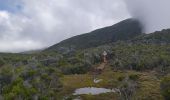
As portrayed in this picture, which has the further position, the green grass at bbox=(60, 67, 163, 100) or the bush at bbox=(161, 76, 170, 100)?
the green grass at bbox=(60, 67, 163, 100)

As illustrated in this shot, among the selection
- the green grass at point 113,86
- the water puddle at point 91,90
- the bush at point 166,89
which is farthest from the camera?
the water puddle at point 91,90

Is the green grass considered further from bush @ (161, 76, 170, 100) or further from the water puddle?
bush @ (161, 76, 170, 100)

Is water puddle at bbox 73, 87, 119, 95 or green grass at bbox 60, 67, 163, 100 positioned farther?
water puddle at bbox 73, 87, 119, 95

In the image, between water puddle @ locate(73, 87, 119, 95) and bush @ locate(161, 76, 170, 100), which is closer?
bush @ locate(161, 76, 170, 100)

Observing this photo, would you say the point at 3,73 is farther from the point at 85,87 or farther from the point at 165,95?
the point at 165,95

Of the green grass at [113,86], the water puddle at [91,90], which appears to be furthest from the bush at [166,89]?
the water puddle at [91,90]

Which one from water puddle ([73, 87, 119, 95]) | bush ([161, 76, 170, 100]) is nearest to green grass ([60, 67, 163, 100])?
water puddle ([73, 87, 119, 95])

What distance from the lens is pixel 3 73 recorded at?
145875 millimetres

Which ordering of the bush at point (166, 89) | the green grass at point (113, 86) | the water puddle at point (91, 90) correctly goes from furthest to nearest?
the water puddle at point (91, 90), the green grass at point (113, 86), the bush at point (166, 89)

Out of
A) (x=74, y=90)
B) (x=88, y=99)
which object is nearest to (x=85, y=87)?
(x=74, y=90)

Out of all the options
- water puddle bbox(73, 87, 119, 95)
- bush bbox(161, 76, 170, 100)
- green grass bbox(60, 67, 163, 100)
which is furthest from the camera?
water puddle bbox(73, 87, 119, 95)

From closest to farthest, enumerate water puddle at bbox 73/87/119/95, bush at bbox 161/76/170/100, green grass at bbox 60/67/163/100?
bush at bbox 161/76/170/100 < green grass at bbox 60/67/163/100 < water puddle at bbox 73/87/119/95

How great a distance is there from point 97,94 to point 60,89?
17739 millimetres

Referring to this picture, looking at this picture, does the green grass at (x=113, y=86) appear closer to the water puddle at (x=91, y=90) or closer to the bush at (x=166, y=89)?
the water puddle at (x=91, y=90)
